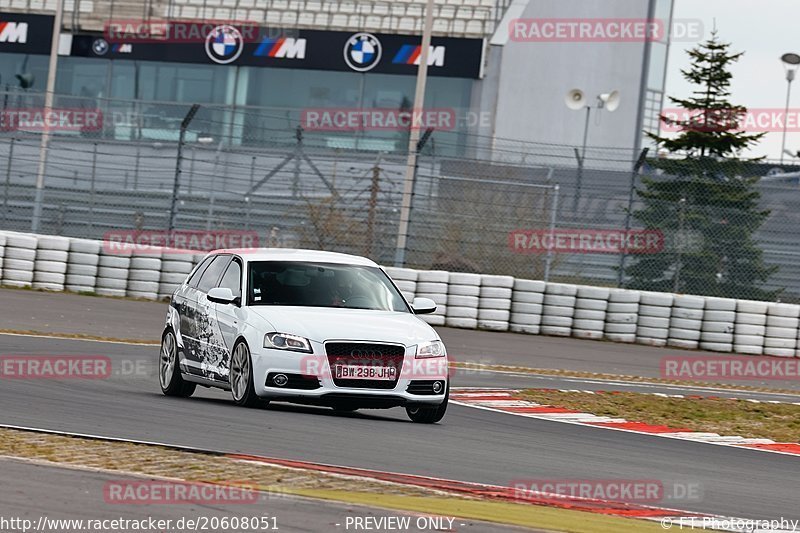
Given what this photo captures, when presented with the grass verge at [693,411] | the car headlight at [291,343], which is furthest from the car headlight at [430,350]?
the grass verge at [693,411]

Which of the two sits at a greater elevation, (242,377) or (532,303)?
(532,303)

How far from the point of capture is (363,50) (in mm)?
40156

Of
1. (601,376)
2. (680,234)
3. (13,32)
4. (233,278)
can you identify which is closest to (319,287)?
(233,278)

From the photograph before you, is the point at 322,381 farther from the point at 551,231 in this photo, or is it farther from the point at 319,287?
the point at 551,231

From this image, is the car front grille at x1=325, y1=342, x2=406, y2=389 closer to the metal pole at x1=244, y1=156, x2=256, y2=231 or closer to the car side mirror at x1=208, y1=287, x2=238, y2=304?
the car side mirror at x1=208, y1=287, x2=238, y2=304

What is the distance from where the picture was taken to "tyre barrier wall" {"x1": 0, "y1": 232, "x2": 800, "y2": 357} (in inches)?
903

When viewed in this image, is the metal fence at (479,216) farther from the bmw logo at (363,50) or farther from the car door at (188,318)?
the bmw logo at (363,50)

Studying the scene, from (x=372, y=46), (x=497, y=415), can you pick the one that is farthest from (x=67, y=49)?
(x=497, y=415)

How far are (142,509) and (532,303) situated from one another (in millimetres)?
17663

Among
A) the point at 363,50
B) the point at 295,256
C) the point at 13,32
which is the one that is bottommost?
the point at 295,256

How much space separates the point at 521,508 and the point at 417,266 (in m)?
17.5

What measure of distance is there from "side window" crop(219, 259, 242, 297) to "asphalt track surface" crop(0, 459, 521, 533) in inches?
193

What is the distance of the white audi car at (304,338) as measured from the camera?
35.4ft

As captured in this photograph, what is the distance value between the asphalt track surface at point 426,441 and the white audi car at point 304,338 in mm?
218
